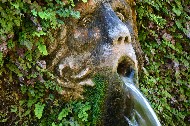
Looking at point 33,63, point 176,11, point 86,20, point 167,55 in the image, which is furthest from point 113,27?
point 176,11

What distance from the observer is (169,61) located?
20.5 ft

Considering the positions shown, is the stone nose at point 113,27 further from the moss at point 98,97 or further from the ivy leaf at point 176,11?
the ivy leaf at point 176,11

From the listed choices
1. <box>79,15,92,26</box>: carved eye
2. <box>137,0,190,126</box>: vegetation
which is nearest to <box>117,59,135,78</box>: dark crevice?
<box>79,15,92,26</box>: carved eye

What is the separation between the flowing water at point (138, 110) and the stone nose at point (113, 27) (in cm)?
46

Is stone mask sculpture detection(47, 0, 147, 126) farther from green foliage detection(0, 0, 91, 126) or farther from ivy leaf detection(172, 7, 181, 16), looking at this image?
ivy leaf detection(172, 7, 181, 16)

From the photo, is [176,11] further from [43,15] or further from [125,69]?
[43,15]

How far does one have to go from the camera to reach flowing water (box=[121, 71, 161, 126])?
3834 mm

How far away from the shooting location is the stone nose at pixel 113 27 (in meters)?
3.70

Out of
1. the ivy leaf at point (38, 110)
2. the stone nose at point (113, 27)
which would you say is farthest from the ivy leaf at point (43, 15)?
the ivy leaf at point (38, 110)

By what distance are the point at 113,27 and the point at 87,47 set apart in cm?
34

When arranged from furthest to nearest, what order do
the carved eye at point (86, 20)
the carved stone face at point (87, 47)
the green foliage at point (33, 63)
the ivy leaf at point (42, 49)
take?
the carved eye at point (86, 20) → the carved stone face at point (87, 47) → the ivy leaf at point (42, 49) → the green foliage at point (33, 63)

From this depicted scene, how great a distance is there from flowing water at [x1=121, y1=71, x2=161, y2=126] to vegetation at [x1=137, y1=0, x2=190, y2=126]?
1.15 meters

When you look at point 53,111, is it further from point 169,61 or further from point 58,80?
point 169,61

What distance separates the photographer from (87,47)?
364 centimetres
